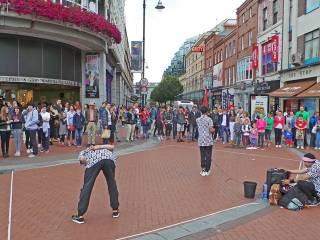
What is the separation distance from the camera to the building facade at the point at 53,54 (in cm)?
1903

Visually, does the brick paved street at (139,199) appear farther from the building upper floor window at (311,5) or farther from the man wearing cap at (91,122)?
the building upper floor window at (311,5)

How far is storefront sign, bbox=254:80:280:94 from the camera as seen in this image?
107 ft

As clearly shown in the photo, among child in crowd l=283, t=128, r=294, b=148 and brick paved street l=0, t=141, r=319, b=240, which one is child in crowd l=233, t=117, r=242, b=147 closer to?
child in crowd l=283, t=128, r=294, b=148

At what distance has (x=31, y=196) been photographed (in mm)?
8578

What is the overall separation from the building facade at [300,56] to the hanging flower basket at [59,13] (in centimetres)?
1197

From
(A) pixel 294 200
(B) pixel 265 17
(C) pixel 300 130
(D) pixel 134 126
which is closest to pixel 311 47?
(C) pixel 300 130

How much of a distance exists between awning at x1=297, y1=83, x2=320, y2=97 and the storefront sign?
263 inches

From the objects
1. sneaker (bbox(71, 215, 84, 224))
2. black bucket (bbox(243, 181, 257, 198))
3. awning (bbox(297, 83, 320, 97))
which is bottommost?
sneaker (bbox(71, 215, 84, 224))

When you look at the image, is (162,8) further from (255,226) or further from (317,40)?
(255,226)

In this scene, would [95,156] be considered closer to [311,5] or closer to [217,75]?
[311,5]

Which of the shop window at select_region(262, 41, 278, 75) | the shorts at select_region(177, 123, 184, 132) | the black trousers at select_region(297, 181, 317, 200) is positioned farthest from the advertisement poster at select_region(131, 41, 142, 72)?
the black trousers at select_region(297, 181, 317, 200)

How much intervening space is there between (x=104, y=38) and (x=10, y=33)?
5.07 m

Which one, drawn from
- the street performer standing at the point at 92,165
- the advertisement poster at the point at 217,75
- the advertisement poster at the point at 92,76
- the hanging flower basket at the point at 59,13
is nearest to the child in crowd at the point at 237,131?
the hanging flower basket at the point at 59,13

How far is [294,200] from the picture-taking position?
791 centimetres
